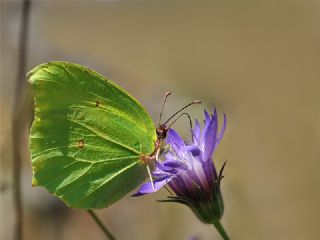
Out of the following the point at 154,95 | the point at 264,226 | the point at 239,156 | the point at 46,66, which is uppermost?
the point at 46,66

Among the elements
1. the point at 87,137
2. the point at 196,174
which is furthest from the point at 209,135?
the point at 87,137

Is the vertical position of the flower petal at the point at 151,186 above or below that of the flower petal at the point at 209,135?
below

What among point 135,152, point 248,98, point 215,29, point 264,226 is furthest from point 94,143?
point 215,29

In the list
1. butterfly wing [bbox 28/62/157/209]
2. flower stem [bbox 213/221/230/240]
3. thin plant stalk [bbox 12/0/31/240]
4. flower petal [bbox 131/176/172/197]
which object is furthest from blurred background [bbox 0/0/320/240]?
flower stem [bbox 213/221/230/240]

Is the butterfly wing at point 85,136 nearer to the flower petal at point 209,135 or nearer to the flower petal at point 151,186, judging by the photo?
the flower petal at point 151,186

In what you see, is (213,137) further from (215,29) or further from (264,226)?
(215,29)

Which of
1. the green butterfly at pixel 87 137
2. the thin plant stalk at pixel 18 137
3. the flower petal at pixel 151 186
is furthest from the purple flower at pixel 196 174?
the thin plant stalk at pixel 18 137

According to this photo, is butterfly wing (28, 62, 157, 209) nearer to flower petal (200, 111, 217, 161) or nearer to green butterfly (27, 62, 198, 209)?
green butterfly (27, 62, 198, 209)
